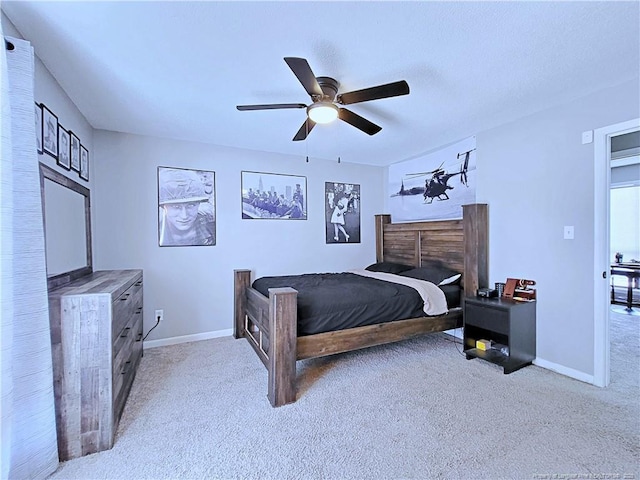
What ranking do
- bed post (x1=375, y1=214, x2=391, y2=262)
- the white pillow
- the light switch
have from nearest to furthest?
the light switch
the white pillow
bed post (x1=375, y1=214, x2=391, y2=262)

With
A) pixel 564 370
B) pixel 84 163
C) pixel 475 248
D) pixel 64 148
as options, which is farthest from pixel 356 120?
pixel 564 370

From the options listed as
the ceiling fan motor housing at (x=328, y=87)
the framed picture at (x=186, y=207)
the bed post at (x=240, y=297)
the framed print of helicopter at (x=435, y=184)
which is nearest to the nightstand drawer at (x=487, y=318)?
the framed print of helicopter at (x=435, y=184)

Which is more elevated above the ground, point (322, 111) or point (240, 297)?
point (322, 111)

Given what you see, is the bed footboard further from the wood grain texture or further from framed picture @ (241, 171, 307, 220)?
framed picture @ (241, 171, 307, 220)

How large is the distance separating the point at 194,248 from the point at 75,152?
4.86 feet

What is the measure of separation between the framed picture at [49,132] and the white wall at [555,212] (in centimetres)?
393

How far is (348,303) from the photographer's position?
2.65 metres

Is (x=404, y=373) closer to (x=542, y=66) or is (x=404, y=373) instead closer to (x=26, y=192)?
(x=542, y=66)

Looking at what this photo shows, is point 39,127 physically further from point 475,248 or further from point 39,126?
point 475,248

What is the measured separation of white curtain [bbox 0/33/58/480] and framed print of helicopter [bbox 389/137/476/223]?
3.83 meters

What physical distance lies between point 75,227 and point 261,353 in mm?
1943

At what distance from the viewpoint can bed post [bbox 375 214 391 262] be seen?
4.77m

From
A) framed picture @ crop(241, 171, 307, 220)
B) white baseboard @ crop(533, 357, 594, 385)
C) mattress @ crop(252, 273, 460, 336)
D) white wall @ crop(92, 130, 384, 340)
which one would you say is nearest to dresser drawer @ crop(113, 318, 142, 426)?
white wall @ crop(92, 130, 384, 340)

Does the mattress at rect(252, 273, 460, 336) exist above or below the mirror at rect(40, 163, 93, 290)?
below
